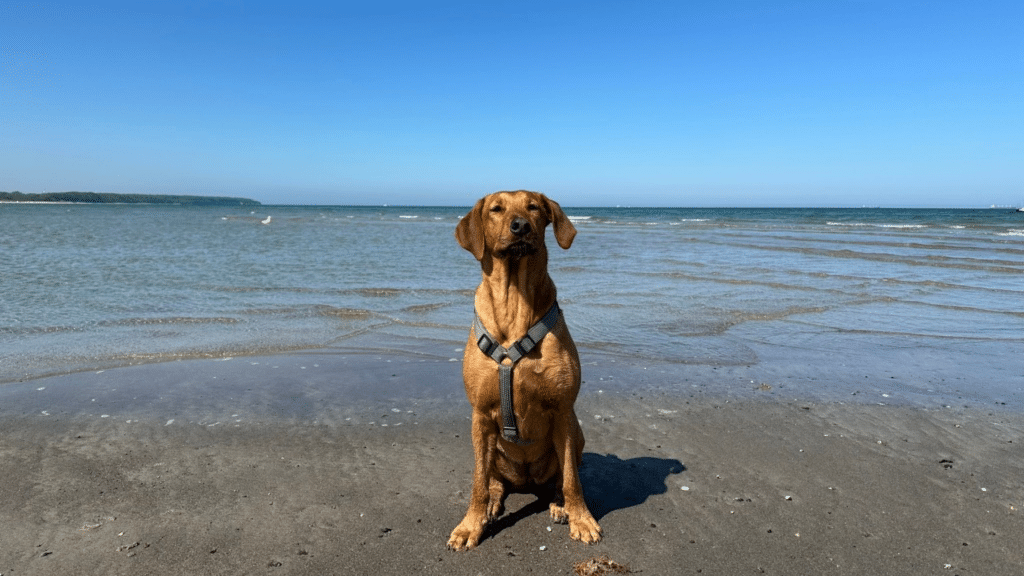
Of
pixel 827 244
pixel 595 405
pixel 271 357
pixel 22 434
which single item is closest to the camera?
pixel 22 434

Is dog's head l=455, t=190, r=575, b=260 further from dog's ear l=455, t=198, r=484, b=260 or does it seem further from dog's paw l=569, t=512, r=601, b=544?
dog's paw l=569, t=512, r=601, b=544

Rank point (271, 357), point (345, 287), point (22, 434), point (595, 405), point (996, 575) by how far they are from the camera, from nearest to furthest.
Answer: point (996, 575)
point (22, 434)
point (595, 405)
point (271, 357)
point (345, 287)

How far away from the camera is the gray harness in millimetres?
3500

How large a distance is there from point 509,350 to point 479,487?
2.68 feet

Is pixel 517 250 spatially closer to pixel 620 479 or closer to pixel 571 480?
pixel 571 480

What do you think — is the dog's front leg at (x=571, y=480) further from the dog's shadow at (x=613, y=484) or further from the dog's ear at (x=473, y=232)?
the dog's ear at (x=473, y=232)

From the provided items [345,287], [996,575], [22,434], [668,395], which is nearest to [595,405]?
[668,395]

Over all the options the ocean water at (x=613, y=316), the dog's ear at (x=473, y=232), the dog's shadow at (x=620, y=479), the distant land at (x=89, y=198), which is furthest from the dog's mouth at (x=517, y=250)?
the distant land at (x=89, y=198)

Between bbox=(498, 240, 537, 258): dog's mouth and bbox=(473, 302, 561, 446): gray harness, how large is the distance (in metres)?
0.33

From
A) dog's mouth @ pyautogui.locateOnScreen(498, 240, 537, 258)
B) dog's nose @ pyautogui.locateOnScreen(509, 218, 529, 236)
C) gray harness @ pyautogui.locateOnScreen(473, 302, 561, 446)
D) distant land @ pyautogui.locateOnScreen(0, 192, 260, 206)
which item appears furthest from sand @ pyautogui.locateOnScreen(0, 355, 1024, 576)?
distant land @ pyautogui.locateOnScreen(0, 192, 260, 206)

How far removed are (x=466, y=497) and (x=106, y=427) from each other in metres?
2.90

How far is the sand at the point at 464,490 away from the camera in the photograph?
3.42 meters

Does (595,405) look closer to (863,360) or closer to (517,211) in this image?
(517,211)

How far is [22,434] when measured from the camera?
4902 mm
